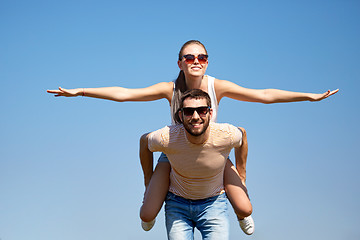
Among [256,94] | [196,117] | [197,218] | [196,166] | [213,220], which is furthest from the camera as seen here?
[256,94]

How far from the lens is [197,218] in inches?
295

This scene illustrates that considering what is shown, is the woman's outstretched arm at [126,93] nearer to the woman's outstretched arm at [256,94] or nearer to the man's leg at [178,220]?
the woman's outstretched arm at [256,94]

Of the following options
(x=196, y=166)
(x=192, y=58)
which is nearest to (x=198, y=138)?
(x=196, y=166)

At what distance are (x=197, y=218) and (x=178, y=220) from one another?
0.32 m

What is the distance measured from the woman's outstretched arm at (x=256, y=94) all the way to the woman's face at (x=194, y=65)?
14.9 inches

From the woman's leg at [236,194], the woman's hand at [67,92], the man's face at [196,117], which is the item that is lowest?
the woman's leg at [236,194]

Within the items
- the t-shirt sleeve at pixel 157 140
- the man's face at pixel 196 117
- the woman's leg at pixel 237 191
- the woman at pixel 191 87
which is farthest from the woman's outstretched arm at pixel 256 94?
the t-shirt sleeve at pixel 157 140

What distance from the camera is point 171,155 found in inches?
285

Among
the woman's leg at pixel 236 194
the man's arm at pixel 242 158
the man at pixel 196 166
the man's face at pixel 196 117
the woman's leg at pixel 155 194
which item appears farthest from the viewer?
the man's arm at pixel 242 158

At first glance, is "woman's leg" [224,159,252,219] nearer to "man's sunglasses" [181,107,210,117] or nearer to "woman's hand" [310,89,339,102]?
"man's sunglasses" [181,107,210,117]

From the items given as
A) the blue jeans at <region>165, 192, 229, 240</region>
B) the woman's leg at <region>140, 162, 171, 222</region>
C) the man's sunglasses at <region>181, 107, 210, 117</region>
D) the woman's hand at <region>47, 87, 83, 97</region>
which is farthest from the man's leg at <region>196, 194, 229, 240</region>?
the woman's hand at <region>47, 87, 83, 97</region>

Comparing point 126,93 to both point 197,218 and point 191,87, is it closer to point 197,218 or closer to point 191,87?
point 191,87

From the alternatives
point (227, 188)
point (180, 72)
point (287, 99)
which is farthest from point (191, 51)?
point (227, 188)

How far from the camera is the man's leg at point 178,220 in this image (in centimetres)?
735
